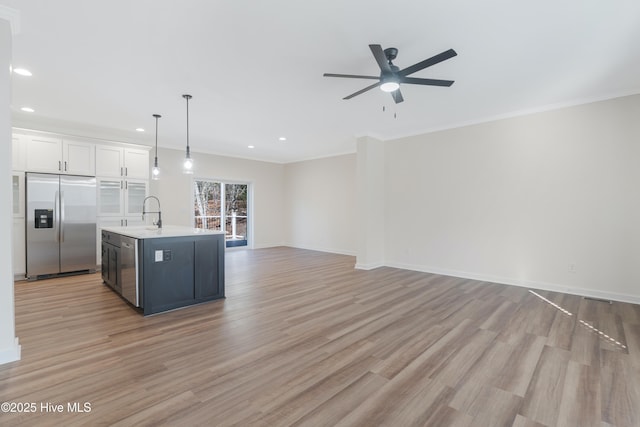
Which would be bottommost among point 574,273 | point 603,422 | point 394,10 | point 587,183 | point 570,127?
point 603,422

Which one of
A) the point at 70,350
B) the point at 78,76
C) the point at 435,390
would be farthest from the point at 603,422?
the point at 78,76

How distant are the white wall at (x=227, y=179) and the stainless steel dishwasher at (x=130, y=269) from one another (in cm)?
325

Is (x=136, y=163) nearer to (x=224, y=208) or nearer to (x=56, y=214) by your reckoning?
(x=56, y=214)

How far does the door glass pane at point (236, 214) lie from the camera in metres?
8.62

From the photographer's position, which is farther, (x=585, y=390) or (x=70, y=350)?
(x=70, y=350)

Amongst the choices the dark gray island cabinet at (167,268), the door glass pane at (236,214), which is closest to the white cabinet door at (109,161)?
the dark gray island cabinet at (167,268)

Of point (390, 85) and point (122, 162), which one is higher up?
point (390, 85)

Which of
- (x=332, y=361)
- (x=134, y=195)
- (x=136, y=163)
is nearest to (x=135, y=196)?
(x=134, y=195)

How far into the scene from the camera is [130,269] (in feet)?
11.7

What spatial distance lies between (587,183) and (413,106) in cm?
266

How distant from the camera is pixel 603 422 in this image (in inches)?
67.7

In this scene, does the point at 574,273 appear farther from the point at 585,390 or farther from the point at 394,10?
the point at 394,10

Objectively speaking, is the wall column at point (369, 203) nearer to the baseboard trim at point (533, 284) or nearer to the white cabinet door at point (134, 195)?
the baseboard trim at point (533, 284)

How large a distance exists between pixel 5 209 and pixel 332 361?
9.29 ft
